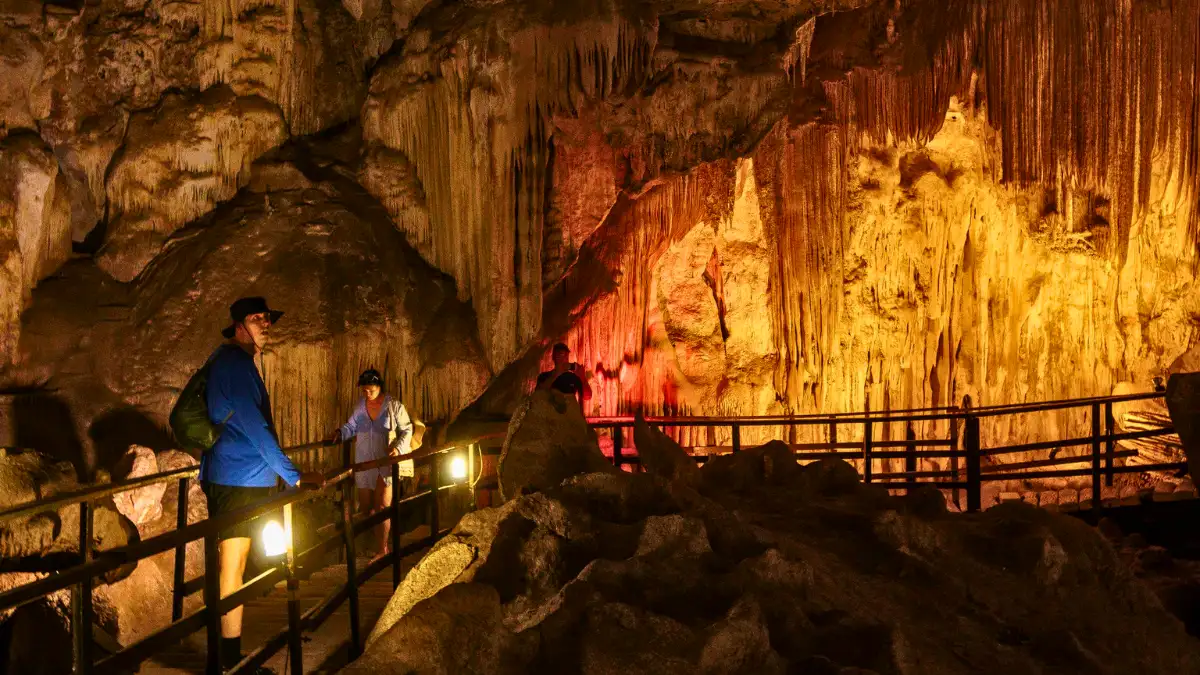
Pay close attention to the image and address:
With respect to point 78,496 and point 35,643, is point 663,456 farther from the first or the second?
point 35,643

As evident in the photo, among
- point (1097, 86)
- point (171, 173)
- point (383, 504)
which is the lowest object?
point (383, 504)

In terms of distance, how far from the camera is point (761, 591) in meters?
3.50

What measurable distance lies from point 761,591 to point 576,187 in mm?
8573

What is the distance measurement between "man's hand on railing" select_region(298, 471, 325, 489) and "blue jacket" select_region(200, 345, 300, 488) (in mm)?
31

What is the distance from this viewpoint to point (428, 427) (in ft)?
34.8

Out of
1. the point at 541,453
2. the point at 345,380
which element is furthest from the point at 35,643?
the point at 345,380

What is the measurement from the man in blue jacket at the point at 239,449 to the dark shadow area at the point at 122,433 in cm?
643

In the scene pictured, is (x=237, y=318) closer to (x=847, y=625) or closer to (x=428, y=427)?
(x=847, y=625)

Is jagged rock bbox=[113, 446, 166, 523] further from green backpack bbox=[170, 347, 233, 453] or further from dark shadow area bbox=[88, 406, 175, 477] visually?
green backpack bbox=[170, 347, 233, 453]

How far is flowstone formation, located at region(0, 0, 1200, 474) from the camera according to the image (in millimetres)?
10539

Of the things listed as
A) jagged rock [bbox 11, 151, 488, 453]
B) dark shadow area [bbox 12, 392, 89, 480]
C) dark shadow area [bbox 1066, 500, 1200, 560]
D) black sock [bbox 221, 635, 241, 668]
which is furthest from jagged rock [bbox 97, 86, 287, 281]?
dark shadow area [bbox 1066, 500, 1200, 560]

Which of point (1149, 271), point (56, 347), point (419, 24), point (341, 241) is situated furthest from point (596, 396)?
point (1149, 271)

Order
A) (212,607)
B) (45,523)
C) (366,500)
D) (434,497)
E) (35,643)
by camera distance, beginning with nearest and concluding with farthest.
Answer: (212,607) → (35,643) → (45,523) → (434,497) → (366,500)

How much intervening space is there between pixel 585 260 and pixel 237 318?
8.59 metres
